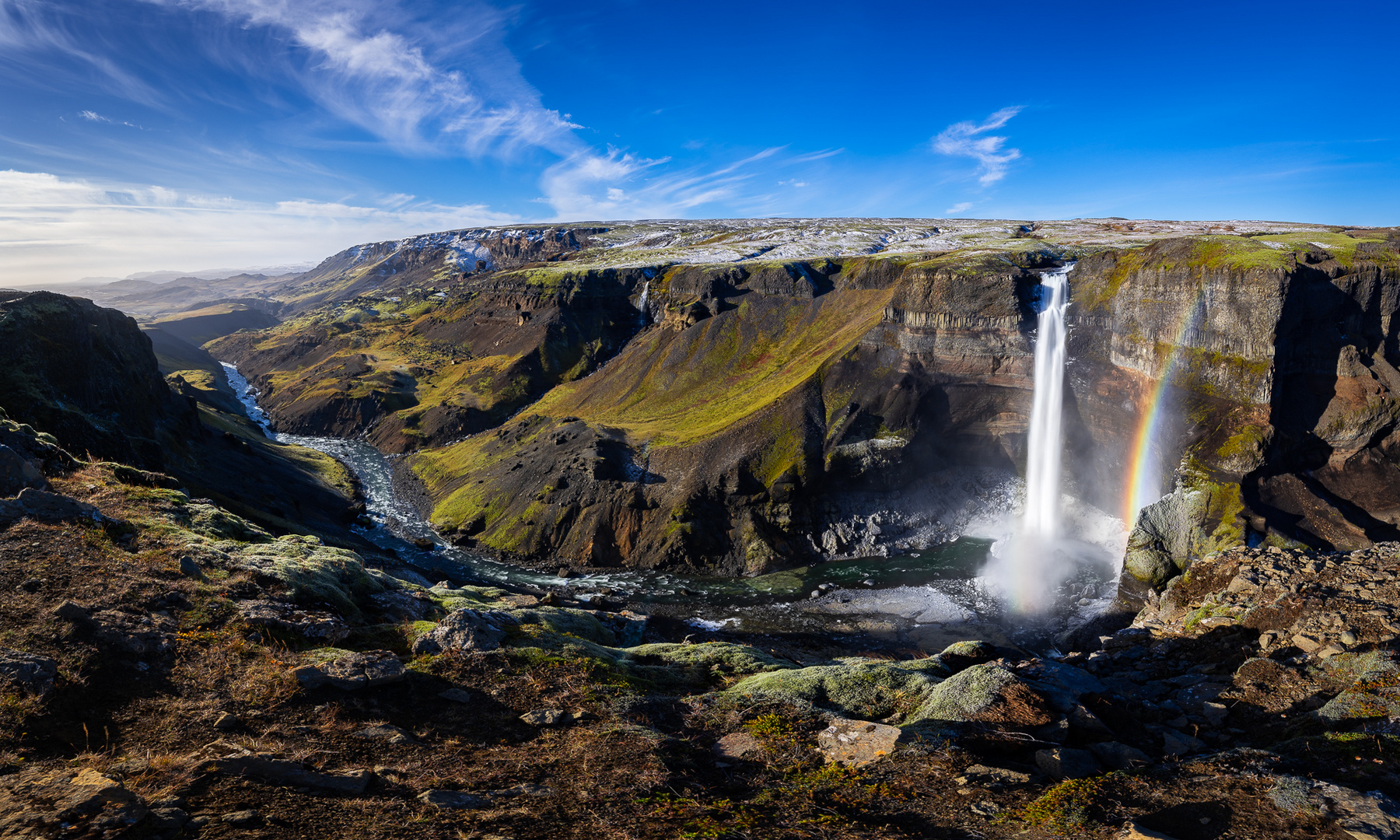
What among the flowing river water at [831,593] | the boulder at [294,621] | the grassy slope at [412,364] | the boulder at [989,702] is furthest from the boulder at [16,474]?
the grassy slope at [412,364]

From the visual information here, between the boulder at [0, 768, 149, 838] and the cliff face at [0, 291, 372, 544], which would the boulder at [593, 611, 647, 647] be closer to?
the cliff face at [0, 291, 372, 544]

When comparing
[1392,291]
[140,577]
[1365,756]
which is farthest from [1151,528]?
[140,577]

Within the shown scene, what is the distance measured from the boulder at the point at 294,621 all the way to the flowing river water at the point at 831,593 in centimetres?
2933

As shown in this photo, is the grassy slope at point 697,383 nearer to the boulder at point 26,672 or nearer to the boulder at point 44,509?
the boulder at point 44,509

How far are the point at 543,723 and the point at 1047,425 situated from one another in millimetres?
56180

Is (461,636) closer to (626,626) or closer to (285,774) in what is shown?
(285,774)

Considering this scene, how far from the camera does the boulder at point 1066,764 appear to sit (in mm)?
10945

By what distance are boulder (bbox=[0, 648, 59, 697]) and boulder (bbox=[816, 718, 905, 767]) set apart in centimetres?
1415

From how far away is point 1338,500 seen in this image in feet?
133

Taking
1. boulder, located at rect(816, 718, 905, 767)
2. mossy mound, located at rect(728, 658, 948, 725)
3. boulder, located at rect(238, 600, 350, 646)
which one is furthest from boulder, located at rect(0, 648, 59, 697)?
boulder, located at rect(816, 718, 905, 767)

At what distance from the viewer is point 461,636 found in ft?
48.7

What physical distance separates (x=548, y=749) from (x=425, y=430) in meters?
89.4

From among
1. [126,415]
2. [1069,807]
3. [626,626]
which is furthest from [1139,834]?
[126,415]

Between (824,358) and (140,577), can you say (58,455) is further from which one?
(824,358)
